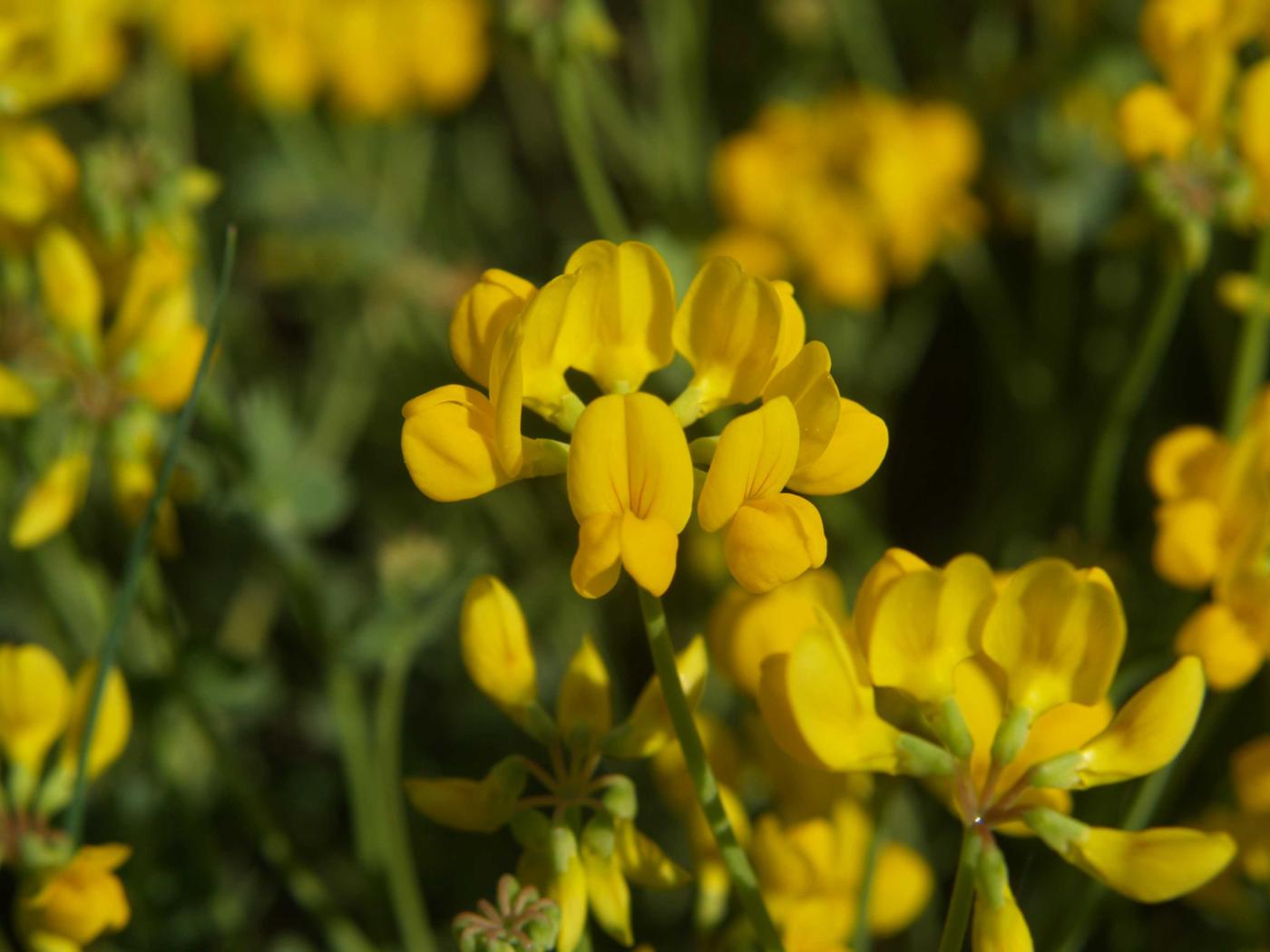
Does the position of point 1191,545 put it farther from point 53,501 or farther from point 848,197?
point 848,197

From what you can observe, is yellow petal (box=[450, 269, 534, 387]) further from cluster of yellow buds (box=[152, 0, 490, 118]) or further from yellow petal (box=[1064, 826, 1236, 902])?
cluster of yellow buds (box=[152, 0, 490, 118])

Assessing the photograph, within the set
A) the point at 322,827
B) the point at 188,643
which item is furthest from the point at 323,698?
the point at 188,643

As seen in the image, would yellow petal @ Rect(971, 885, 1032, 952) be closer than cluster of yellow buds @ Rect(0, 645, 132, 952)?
Yes

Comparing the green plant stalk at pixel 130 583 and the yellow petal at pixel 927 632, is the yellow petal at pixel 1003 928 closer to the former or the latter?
the yellow petal at pixel 927 632

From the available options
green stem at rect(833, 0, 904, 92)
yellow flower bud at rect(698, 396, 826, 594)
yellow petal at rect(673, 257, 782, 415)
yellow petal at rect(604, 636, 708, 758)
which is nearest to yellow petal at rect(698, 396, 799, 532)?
yellow flower bud at rect(698, 396, 826, 594)

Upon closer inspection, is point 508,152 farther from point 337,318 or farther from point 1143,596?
point 1143,596

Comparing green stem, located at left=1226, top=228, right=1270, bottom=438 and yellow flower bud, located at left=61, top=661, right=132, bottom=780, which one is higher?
green stem, located at left=1226, top=228, right=1270, bottom=438

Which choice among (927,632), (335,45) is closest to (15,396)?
(927,632)
